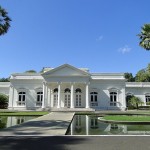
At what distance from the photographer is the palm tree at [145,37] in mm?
27337

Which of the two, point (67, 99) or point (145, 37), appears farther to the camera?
point (67, 99)

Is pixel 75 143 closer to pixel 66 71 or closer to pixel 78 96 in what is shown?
pixel 66 71

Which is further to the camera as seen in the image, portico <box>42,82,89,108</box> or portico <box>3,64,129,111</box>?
portico <box>3,64,129,111</box>

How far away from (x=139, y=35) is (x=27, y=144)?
2413 cm

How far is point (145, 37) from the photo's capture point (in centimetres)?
2820

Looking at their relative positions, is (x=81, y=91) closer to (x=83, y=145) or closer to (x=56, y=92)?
(x=56, y=92)

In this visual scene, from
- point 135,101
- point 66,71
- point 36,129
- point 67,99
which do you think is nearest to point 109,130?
point 36,129

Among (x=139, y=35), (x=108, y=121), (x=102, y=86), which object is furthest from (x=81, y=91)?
(x=108, y=121)

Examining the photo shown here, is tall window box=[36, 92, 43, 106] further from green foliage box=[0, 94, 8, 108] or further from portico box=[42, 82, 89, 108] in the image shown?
green foliage box=[0, 94, 8, 108]

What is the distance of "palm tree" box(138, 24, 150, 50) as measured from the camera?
27.3 meters

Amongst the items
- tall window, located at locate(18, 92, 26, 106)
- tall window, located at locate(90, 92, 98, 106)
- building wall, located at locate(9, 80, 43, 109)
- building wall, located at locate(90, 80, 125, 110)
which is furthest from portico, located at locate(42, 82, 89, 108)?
tall window, located at locate(18, 92, 26, 106)

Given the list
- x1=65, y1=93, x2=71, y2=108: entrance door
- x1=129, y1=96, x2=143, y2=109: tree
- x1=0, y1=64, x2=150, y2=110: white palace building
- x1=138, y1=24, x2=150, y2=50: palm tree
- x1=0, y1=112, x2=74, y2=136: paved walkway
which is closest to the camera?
x1=0, y1=112, x2=74, y2=136: paved walkway

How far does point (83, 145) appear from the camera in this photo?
7.93 meters

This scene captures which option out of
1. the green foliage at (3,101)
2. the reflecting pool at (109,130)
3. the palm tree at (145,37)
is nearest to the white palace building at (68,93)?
the green foliage at (3,101)
